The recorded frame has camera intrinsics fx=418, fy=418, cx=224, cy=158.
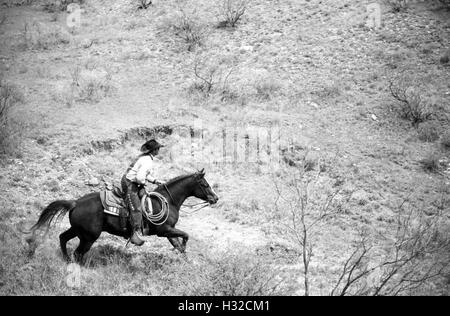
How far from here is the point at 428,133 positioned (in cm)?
1503

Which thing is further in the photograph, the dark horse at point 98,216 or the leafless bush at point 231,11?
the leafless bush at point 231,11

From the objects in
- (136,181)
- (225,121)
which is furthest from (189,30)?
(136,181)

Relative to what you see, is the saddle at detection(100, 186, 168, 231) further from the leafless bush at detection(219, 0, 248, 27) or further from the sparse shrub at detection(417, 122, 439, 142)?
the leafless bush at detection(219, 0, 248, 27)

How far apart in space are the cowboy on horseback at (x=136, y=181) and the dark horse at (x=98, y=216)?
0.25m

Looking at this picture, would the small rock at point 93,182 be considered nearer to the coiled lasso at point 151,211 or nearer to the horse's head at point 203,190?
the coiled lasso at point 151,211

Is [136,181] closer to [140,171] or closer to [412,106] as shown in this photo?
[140,171]

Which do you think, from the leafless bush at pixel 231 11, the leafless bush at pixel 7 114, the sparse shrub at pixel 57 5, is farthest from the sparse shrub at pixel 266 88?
the sparse shrub at pixel 57 5

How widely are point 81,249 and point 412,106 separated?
42.5ft

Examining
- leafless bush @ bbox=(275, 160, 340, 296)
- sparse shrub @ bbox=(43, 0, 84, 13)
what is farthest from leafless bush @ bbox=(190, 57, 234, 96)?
sparse shrub @ bbox=(43, 0, 84, 13)

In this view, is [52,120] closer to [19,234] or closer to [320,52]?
[19,234]

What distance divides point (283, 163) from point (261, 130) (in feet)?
5.44

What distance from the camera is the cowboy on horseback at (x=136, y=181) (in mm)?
7750

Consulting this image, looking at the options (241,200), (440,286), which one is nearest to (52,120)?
(241,200)

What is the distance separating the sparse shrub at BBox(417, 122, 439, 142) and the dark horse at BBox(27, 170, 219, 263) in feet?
33.0
